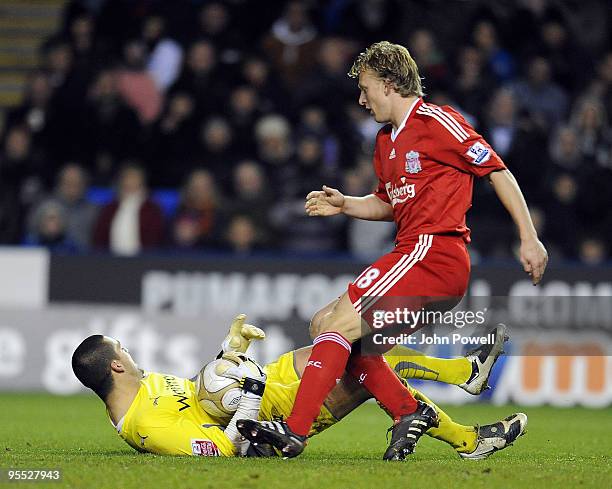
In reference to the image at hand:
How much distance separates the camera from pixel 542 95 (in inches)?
562

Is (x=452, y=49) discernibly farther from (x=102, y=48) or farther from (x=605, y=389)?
(x=605, y=389)

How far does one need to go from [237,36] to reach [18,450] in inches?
336

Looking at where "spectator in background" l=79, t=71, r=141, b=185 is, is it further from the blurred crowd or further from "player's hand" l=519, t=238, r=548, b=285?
"player's hand" l=519, t=238, r=548, b=285

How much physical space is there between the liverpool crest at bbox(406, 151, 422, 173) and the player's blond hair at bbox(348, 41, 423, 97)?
323 millimetres

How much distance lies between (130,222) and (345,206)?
624 centimetres

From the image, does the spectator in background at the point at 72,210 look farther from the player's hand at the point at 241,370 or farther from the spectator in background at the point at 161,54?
the player's hand at the point at 241,370

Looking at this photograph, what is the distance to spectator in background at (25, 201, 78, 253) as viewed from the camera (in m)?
12.8

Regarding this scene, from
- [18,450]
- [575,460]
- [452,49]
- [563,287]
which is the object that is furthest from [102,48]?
[575,460]

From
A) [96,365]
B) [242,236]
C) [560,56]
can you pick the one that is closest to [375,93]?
[96,365]

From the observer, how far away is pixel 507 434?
264 inches

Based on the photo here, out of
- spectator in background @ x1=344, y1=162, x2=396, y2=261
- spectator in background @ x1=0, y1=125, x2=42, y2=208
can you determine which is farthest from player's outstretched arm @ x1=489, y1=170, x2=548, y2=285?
spectator in background @ x1=0, y1=125, x2=42, y2=208

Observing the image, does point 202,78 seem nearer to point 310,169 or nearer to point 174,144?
point 174,144

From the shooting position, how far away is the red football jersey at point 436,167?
630 centimetres

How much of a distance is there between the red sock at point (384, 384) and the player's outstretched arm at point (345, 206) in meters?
0.79
